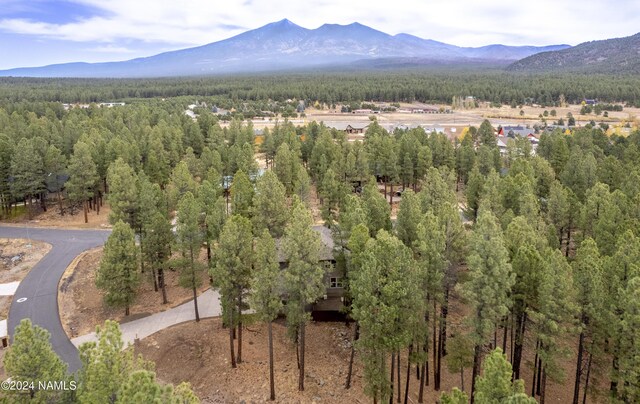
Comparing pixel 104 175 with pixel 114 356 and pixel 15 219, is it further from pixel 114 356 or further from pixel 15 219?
pixel 114 356

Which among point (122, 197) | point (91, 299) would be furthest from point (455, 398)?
point (122, 197)

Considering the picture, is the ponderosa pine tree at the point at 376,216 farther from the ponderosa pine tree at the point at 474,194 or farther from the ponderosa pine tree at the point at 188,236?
the ponderosa pine tree at the point at 474,194

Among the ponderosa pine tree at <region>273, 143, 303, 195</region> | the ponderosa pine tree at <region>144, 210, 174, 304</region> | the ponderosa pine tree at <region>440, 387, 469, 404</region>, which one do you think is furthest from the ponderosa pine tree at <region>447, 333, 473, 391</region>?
the ponderosa pine tree at <region>273, 143, 303, 195</region>

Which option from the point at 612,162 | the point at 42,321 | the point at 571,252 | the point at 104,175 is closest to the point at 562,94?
the point at 612,162

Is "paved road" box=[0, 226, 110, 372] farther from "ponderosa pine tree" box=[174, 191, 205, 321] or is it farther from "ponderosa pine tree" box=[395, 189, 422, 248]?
"ponderosa pine tree" box=[395, 189, 422, 248]

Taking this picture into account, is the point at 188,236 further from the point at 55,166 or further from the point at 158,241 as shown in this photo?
the point at 55,166

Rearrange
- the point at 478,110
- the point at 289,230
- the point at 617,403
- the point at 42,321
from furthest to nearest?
the point at 478,110 → the point at 42,321 → the point at 289,230 → the point at 617,403

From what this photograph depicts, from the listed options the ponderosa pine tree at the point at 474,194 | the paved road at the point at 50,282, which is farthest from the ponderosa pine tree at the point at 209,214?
the ponderosa pine tree at the point at 474,194
